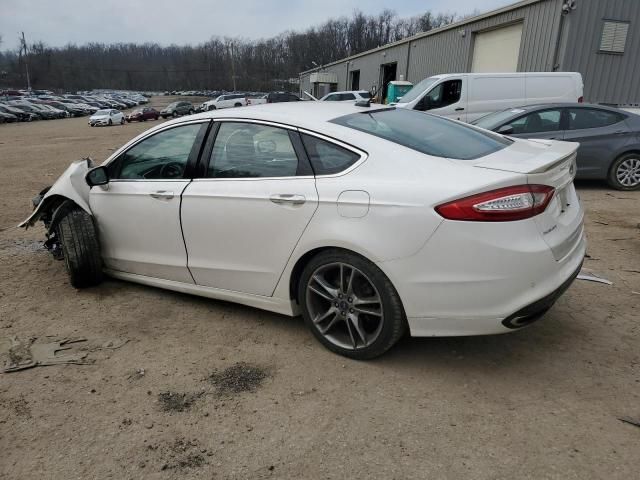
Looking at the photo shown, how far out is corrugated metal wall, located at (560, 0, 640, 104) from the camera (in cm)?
1442

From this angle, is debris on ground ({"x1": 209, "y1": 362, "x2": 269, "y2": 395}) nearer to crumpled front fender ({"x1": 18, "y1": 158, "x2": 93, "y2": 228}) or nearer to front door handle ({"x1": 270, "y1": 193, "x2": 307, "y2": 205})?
front door handle ({"x1": 270, "y1": 193, "x2": 307, "y2": 205})

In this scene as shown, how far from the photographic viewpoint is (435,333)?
273 centimetres

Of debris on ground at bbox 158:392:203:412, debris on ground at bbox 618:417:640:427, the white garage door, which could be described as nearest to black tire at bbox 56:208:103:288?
debris on ground at bbox 158:392:203:412

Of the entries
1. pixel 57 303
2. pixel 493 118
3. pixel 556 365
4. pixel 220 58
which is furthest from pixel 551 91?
pixel 220 58

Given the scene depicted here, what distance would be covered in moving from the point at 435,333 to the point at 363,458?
0.79 meters

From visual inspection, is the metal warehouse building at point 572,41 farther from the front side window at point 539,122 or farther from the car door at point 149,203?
the car door at point 149,203

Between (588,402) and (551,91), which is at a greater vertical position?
(551,91)

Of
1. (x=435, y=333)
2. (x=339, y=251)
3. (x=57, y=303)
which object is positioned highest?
(x=339, y=251)

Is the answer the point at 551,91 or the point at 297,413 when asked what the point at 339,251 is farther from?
the point at 551,91

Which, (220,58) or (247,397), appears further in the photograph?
(220,58)

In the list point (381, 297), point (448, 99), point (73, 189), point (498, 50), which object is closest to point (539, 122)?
point (448, 99)

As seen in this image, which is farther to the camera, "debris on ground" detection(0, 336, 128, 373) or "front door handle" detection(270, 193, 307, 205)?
"debris on ground" detection(0, 336, 128, 373)

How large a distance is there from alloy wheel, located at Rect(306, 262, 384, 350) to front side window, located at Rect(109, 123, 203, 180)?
1.40 meters

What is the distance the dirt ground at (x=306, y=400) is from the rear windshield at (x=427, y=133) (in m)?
1.24
